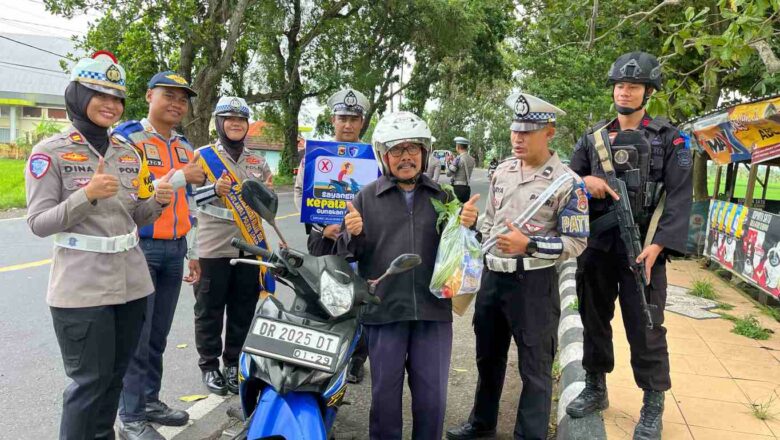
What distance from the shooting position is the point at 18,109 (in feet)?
147

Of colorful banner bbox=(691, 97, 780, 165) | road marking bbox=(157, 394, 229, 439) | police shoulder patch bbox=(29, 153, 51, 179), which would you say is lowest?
road marking bbox=(157, 394, 229, 439)

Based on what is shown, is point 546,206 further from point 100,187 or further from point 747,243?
point 747,243

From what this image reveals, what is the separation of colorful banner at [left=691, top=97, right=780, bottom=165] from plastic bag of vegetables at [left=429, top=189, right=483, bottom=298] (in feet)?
15.4

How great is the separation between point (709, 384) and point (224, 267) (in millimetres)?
3525

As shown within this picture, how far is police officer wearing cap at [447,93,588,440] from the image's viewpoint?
290cm

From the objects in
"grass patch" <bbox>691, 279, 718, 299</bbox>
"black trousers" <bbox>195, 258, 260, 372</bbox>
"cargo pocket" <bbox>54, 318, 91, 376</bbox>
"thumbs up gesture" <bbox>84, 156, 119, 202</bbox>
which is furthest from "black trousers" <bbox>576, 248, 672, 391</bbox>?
"grass patch" <bbox>691, 279, 718, 299</bbox>

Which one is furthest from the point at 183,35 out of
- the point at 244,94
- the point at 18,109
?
the point at 18,109

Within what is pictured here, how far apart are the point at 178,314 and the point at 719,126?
6.91 metres

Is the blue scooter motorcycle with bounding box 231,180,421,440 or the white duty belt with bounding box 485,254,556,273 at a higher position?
the white duty belt with bounding box 485,254,556,273

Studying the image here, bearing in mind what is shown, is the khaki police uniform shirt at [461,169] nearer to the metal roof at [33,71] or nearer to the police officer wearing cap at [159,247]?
the police officer wearing cap at [159,247]

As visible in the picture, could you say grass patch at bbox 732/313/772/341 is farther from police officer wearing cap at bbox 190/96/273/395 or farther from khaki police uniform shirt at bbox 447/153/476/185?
khaki police uniform shirt at bbox 447/153/476/185

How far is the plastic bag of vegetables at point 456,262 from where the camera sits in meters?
2.67

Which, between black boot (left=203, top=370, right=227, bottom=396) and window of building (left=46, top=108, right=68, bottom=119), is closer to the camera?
black boot (left=203, top=370, right=227, bottom=396)

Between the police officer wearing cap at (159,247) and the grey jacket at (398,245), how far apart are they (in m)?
1.10
